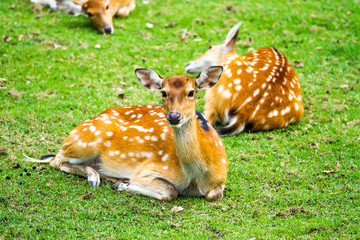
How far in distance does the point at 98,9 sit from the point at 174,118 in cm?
625

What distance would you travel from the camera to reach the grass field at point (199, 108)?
462 centimetres

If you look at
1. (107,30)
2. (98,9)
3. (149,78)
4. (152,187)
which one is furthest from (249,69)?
(98,9)

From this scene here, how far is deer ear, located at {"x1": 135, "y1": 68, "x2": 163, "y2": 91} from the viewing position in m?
5.02

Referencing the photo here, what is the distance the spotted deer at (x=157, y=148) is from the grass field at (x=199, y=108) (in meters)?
0.17

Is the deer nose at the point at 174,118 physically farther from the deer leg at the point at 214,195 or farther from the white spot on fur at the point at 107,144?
the white spot on fur at the point at 107,144

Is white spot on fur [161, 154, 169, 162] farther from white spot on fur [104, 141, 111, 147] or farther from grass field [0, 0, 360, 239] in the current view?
white spot on fur [104, 141, 111, 147]

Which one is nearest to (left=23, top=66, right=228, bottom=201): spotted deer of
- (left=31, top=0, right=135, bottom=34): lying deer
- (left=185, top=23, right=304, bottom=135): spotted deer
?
(left=185, top=23, right=304, bottom=135): spotted deer

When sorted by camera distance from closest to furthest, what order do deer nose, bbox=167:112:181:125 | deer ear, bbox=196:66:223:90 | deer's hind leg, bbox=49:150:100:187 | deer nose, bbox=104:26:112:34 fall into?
deer nose, bbox=167:112:181:125, deer ear, bbox=196:66:223:90, deer's hind leg, bbox=49:150:100:187, deer nose, bbox=104:26:112:34

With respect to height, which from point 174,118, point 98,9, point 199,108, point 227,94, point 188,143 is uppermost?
point 174,118

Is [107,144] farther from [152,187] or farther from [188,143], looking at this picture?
[188,143]

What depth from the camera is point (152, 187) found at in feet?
16.8

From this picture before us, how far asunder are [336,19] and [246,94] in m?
4.65

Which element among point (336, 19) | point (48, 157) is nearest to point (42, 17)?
point (48, 157)

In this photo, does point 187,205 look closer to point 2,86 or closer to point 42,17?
point 2,86
